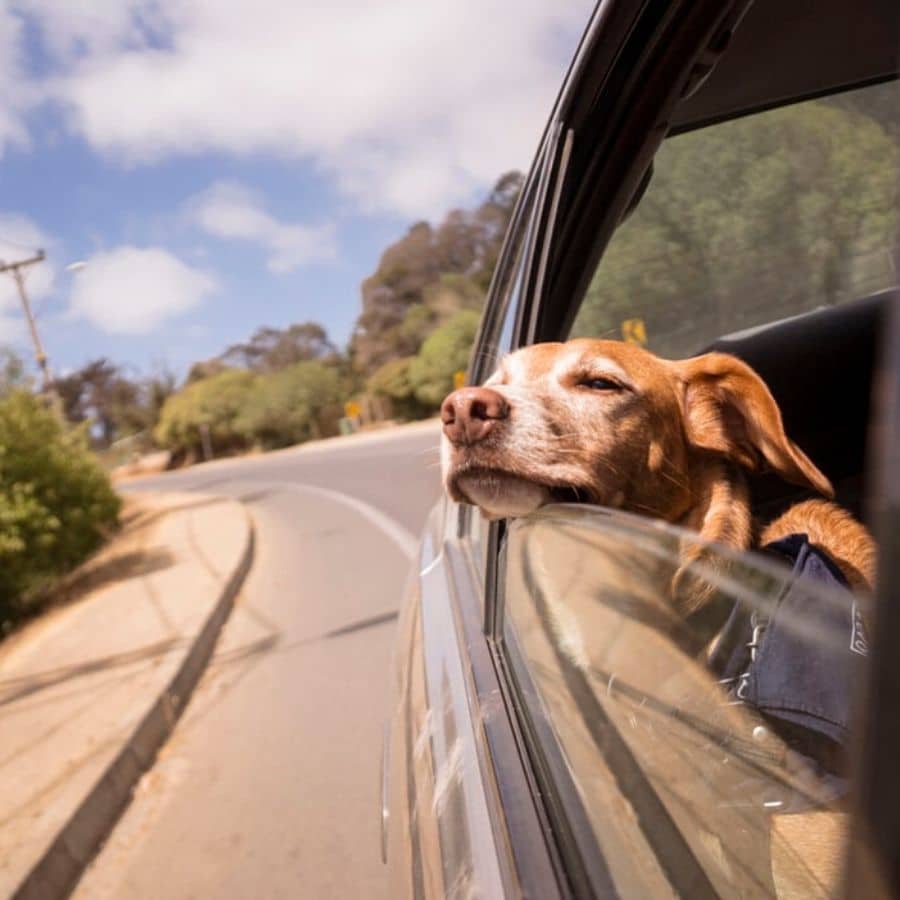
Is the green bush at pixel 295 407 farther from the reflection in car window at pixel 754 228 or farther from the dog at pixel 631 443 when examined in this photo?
the dog at pixel 631 443

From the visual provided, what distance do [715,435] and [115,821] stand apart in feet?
11.0

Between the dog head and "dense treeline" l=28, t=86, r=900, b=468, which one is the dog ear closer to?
the dog head

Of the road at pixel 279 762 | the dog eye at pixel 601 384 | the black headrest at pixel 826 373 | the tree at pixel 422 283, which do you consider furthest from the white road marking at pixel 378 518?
the tree at pixel 422 283

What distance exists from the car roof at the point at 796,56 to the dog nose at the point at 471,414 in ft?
3.38

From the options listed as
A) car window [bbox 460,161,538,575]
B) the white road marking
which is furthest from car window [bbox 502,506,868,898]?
the white road marking

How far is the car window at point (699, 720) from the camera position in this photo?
2.47ft

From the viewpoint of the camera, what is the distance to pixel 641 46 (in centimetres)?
179

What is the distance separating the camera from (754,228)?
2.74 metres

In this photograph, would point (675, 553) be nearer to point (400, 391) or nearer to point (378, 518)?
point (378, 518)

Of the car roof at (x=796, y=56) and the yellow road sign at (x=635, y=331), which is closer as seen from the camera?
the car roof at (x=796, y=56)

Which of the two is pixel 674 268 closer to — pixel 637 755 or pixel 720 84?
pixel 720 84

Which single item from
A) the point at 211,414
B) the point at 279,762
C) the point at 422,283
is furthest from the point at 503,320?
the point at 211,414

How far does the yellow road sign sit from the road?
678 mm

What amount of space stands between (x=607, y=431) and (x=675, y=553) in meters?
0.91
